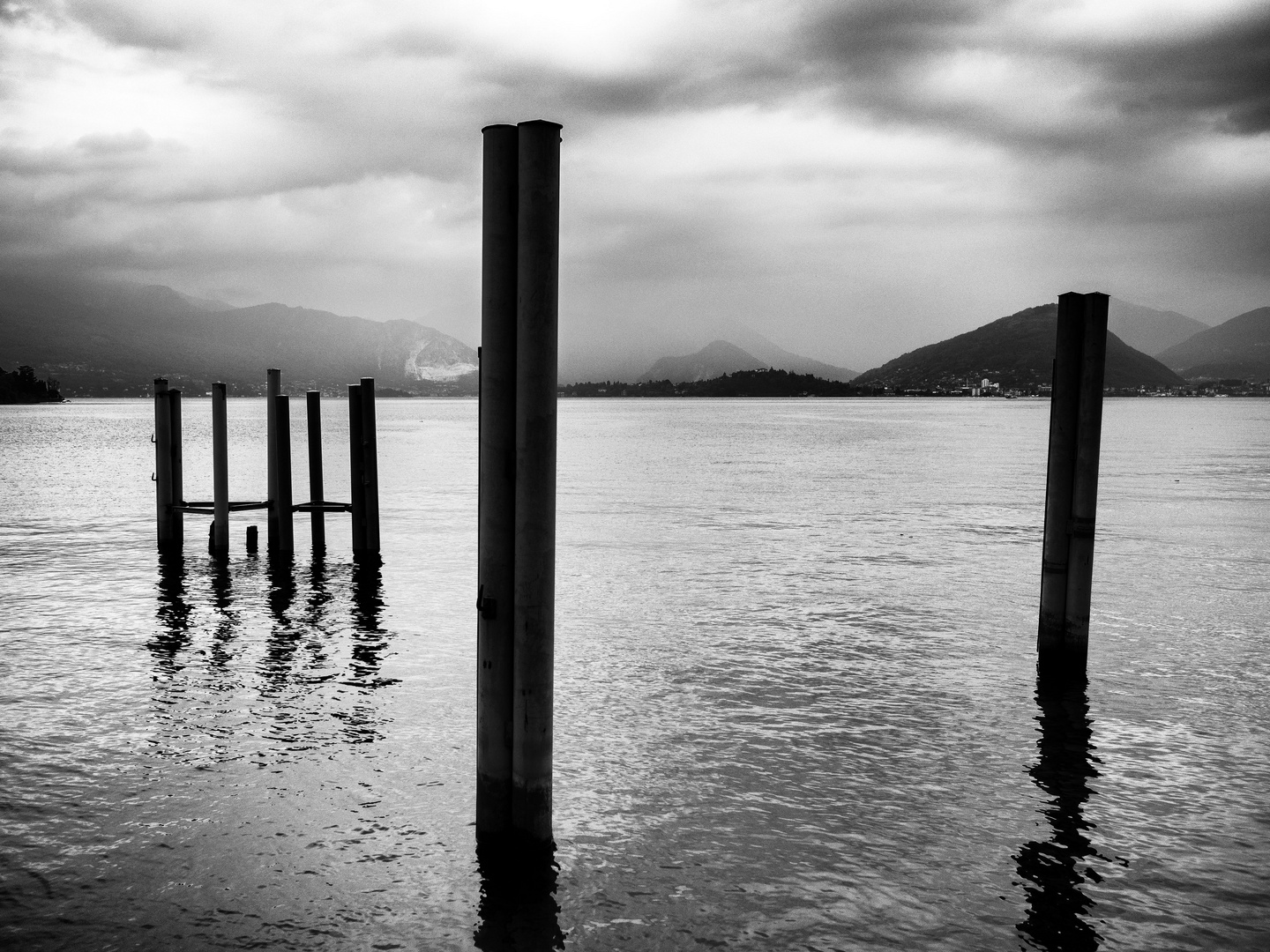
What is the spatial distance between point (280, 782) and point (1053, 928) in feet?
20.9

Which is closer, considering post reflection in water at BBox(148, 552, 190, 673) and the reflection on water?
the reflection on water

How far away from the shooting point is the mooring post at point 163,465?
20844 millimetres

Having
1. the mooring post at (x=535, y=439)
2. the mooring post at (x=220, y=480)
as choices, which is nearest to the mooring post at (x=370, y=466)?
the mooring post at (x=220, y=480)

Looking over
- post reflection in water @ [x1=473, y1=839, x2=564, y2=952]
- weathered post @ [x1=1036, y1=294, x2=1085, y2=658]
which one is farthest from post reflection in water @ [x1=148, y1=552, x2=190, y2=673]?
weathered post @ [x1=1036, y1=294, x2=1085, y2=658]

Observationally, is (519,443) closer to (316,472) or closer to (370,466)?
(370,466)

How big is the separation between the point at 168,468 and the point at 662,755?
51.3 ft

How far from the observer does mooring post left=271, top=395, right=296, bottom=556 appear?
20047 millimetres

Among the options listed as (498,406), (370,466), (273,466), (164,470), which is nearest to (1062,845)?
(498,406)

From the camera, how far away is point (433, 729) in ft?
34.1

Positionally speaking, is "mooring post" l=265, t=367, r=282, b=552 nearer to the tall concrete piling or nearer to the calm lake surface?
the calm lake surface

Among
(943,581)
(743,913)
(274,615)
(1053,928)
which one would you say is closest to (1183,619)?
(943,581)

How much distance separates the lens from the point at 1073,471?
1167 centimetres

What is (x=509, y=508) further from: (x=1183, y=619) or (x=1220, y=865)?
(x=1183, y=619)

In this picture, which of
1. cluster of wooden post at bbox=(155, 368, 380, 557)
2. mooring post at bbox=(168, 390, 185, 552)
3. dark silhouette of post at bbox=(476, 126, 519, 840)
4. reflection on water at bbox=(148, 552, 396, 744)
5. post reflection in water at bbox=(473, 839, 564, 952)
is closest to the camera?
post reflection in water at bbox=(473, 839, 564, 952)
